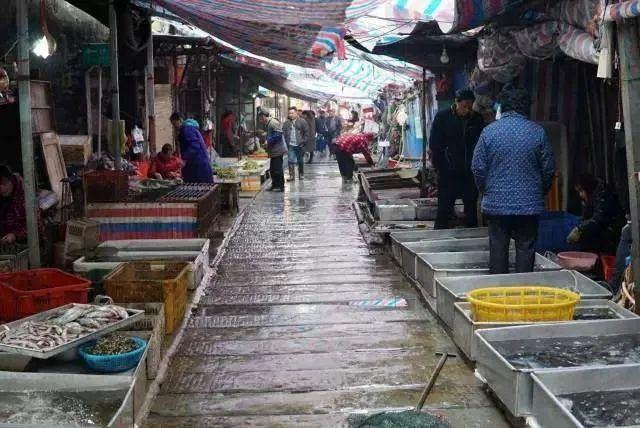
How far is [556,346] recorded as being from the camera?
176 inches

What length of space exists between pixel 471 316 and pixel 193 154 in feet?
24.1

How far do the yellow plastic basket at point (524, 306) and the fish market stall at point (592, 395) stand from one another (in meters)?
0.92

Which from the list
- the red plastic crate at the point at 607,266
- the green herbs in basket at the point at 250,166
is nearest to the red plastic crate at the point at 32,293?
the red plastic crate at the point at 607,266

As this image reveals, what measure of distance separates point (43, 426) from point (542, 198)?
4.06 m

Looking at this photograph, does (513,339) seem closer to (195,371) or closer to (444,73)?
(195,371)

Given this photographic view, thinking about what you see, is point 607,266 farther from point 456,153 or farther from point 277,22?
point 277,22

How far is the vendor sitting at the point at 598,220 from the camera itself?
667cm

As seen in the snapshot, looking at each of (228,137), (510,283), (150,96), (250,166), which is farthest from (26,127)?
(228,137)

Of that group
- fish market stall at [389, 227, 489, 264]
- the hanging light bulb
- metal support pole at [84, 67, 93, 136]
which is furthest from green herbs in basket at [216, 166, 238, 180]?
fish market stall at [389, 227, 489, 264]

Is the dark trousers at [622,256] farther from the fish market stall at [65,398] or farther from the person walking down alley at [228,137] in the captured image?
the person walking down alley at [228,137]

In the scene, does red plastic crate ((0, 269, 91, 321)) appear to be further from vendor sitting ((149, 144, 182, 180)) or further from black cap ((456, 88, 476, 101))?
vendor sitting ((149, 144, 182, 180))

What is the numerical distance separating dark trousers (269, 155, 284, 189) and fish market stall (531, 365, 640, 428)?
13038 millimetres

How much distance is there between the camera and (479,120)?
8344 mm

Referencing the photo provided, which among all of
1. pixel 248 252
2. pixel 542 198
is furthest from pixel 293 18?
pixel 542 198
